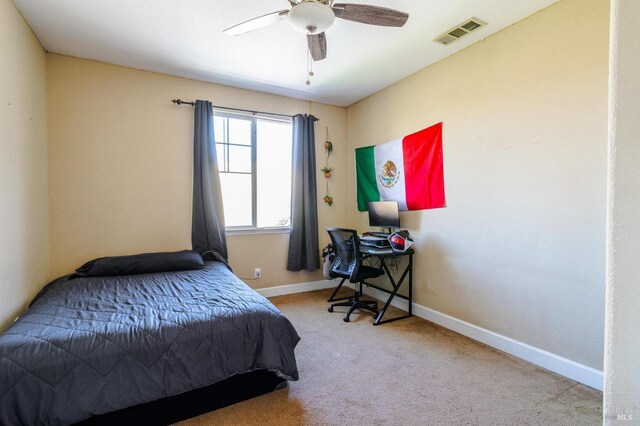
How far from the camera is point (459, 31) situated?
2.56m

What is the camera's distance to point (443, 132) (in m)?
3.07

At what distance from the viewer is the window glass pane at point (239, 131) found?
3.85 meters

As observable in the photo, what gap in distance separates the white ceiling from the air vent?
0.16ft

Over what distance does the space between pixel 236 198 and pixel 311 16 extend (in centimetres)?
254

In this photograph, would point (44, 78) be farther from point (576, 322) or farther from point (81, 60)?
point (576, 322)

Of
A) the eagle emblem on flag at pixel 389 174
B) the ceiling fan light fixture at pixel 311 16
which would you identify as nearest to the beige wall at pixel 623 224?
the ceiling fan light fixture at pixel 311 16

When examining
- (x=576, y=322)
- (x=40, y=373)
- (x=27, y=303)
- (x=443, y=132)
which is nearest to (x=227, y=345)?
(x=40, y=373)

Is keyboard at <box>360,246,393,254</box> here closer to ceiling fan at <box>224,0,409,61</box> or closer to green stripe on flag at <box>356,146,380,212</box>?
green stripe on flag at <box>356,146,380,212</box>

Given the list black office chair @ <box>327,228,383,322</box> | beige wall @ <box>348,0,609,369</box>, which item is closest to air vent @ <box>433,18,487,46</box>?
beige wall @ <box>348,0,609,369</box>

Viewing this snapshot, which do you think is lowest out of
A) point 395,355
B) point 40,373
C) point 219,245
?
point 395,355

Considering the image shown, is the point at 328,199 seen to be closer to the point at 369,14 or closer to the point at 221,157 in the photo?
the point at 221,157

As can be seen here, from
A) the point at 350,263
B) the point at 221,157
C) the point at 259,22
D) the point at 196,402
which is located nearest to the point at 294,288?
the point at 350,263

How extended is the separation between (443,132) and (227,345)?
2.69 m

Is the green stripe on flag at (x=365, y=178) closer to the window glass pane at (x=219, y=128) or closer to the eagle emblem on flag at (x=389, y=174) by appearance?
the eagle emblem on flag at (x=389, y=174)
